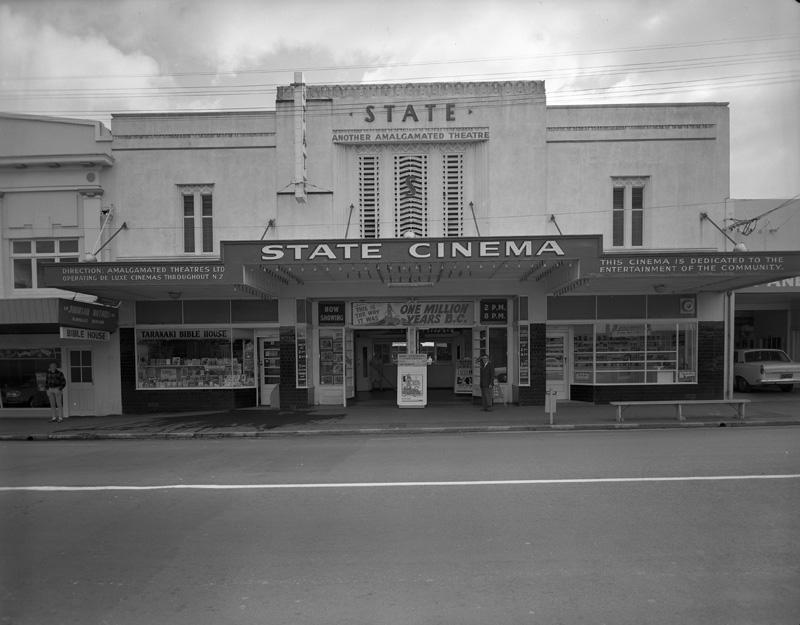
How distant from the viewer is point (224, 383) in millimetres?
16234

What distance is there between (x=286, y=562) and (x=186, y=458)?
18.2 ft

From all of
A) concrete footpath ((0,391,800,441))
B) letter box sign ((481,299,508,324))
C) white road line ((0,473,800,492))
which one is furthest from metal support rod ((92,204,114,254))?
letter box sign ((481,299,508,324))

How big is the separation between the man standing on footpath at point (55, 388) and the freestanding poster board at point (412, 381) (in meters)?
8.98

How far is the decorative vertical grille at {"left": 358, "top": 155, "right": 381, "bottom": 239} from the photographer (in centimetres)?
1573

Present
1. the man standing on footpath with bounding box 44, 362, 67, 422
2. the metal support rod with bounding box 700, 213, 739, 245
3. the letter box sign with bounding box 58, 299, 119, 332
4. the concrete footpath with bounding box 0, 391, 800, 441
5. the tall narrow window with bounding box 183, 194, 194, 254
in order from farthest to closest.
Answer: the tall narrow window with bounding box 183, 194, 194, 254, the metal support rod with bounding box 700, 213, 739, 245, the man standing on footpath with bounding box 44, 362, 67, 422, the letter box sign with bounding box 58, 299, 119, 332, the concrete footpath with bounding box 0, 391, 800, 441

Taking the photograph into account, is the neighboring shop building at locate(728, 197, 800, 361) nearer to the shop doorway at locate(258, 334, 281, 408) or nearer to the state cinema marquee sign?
the state cinema marquee sign

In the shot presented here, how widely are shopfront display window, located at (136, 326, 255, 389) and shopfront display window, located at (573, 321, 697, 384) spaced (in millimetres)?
10181

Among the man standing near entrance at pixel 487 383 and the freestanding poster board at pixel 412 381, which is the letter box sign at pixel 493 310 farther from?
the freestanding poster board at pixel 412 381

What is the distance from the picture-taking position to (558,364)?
1641 cm

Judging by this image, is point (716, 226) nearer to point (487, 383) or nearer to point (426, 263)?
point (487, 383)

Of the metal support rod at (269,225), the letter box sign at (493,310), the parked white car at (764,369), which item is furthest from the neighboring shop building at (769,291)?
the metal support rod at (269,225)

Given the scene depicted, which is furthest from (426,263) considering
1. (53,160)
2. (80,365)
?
(53,160)

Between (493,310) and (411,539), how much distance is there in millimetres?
11450

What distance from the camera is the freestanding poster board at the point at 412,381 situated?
15.8 metres
